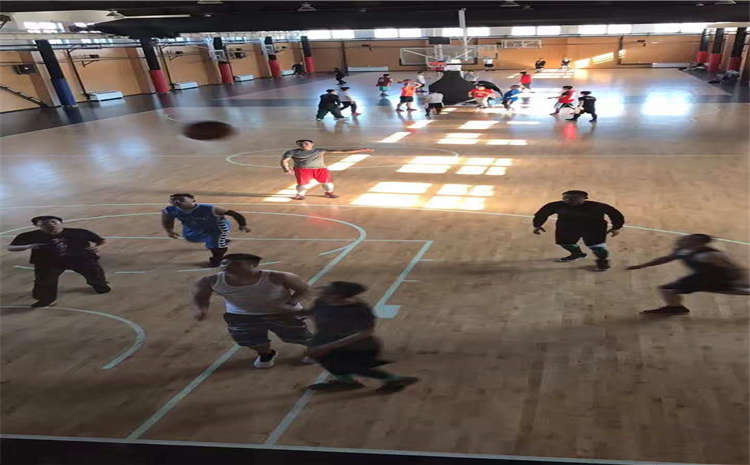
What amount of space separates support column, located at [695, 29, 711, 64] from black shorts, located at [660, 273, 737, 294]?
3869cm

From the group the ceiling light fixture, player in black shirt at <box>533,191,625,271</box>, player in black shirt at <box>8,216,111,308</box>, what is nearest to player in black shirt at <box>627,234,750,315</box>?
player in black shirt at <box>533,191,625,271</box>

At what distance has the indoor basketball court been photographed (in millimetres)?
4277

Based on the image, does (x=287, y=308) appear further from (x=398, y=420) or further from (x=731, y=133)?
(x=731, y=133)

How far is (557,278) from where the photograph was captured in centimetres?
693

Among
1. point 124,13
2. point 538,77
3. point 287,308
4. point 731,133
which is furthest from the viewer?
point 538,77

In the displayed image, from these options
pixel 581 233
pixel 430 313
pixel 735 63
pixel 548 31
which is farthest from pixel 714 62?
pixel 430 313

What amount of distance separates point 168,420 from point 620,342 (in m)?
4.94

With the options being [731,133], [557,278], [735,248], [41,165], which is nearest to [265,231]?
[557,278]

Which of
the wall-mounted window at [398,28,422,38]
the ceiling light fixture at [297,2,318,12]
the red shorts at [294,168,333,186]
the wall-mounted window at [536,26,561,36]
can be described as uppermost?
the ceiling light fixture at [297,2,318,12]

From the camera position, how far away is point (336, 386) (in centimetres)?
480

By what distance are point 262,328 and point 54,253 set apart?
3943 millimetres

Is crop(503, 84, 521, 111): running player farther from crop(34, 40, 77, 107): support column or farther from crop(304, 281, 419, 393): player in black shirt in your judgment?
crop(34, 40, 77, 107): support column

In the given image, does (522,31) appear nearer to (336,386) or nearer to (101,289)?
(101,289)

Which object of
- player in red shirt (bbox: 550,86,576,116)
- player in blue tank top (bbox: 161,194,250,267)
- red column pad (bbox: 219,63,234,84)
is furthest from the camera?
red column pad (bbox: 219,63,234,84)
